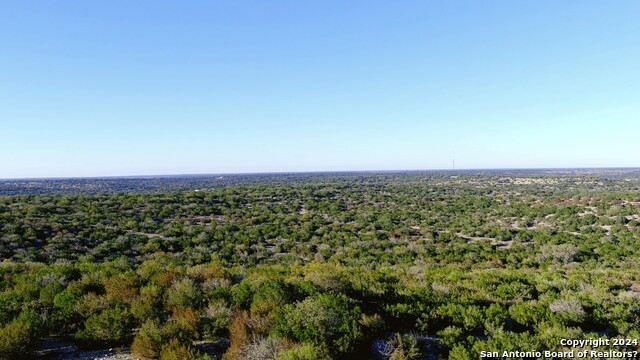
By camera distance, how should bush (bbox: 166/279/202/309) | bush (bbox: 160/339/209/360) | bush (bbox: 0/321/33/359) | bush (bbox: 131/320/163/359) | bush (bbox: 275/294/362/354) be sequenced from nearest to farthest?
bush (bbox: 160/339/209/360)
bush (bbox: 0/321/33/359)
bush (bbox: 131/320/163/359)
bush (bbox: 275/294/362/354)
bush (bbox: 166/279/202/309)

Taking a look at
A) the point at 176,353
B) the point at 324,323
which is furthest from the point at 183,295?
the point at 324,323

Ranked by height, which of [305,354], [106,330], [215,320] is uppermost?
[305,354]

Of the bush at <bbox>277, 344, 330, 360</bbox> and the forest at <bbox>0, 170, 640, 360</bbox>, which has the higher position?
the bush at <bbox>277, 344, 330, 360</bbox>

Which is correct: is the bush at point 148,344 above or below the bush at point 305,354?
below

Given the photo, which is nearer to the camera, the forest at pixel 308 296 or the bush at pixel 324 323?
the bush at pixel 324 323

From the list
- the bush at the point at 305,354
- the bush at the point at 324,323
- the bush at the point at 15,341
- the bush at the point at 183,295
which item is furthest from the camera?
the bush at the point at 183,295

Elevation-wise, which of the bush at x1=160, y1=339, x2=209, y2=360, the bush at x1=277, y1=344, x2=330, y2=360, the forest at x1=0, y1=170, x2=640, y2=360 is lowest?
the forest at x1=0, y1=170, x2=640, y2=360

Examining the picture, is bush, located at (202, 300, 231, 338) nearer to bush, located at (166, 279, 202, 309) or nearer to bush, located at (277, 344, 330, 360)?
bush, located at (166, 279, 202, 309)

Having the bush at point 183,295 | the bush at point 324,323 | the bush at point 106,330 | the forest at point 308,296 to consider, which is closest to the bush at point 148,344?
the forest at point 308,296

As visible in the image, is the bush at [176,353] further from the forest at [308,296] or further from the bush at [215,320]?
the bush at [215,320]

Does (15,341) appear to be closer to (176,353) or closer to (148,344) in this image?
(148,344)

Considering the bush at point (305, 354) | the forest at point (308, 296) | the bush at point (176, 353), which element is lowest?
the forest at point (308, 296)

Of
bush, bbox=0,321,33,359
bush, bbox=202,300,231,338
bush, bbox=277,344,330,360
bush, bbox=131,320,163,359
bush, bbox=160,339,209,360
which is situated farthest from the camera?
bush, bbox=202,300,231,338

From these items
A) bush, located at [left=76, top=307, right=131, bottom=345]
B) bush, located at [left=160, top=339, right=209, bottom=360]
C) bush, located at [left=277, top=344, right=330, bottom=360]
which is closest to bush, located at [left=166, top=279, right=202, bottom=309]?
bush, located at [left=76, top=307, right=131, bottom=345]
